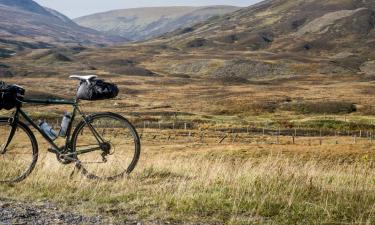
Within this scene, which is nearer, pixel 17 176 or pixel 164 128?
pixel 17 176

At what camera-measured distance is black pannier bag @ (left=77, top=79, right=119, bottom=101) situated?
342 inches

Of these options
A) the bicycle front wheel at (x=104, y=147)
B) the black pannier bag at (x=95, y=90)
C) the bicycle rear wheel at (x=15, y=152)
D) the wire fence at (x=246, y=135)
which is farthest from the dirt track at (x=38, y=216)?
the wire fence at (x=246, y=135)

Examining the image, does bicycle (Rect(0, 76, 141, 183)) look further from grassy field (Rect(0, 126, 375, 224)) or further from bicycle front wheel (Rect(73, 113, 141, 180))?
grassy field (Rect(0, 126, 375, 224))

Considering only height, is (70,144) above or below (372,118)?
above

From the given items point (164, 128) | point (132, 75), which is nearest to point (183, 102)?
point (164, 128)

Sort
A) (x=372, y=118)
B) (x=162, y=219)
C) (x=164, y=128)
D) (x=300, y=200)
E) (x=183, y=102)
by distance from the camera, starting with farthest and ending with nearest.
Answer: (x=183, y=102)
(x=372, y=118)
(x=164, y=128)
(x=300, y=200)
(x=162, y=219)

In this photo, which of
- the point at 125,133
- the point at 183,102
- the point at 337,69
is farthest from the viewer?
the point at 337,69

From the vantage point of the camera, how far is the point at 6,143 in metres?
9.18

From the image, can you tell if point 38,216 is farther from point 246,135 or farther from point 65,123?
point 246,135

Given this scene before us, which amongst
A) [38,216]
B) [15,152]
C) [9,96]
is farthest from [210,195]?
[15,152]

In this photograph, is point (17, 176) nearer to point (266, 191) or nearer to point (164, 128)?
point (266, 191)

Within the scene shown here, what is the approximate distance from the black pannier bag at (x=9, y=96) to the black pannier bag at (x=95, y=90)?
964mm

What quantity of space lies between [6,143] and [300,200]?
4.91 metres

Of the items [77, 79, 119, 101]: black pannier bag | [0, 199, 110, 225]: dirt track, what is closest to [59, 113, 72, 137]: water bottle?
[77, 79, 119, 101]: black pannier bag
